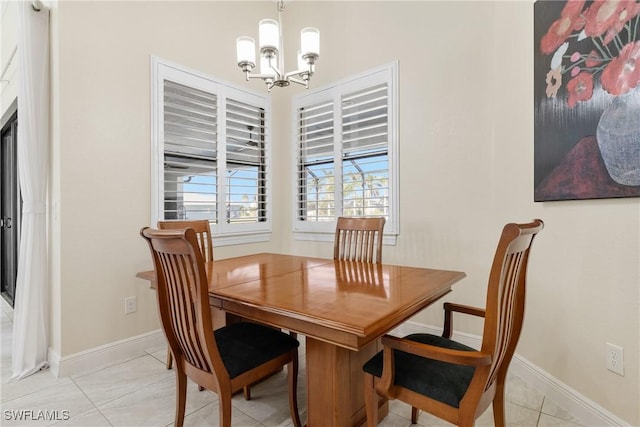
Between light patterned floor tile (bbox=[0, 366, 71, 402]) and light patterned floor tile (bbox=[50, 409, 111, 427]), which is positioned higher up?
light patterned floor tile (bbox=[0, 366, 71, 402])

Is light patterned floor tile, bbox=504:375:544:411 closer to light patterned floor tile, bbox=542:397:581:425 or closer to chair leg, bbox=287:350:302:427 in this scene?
light patterned floor tile, bbox=542:397:581:425

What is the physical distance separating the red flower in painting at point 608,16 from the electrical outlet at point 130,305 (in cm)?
356

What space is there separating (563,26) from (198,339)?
2.61 meters

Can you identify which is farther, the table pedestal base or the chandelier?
the chandelier

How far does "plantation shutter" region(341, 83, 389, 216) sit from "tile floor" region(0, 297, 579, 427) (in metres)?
1.66

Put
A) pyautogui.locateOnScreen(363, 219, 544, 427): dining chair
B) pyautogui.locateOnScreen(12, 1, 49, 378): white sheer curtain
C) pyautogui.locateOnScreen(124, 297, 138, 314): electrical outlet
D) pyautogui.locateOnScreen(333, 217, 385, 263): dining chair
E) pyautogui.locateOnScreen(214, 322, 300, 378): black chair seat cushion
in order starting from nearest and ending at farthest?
pyautogui.locateOnScreen(363, 219, 544, 427): dining chair → pyautogui.locateOnScreen(214, 322, 300, 378): black chair seat cushion → pyautogui.locateOnScreen(12, 1, 49, 378): white sheer curtain → pyautogui.locateOnScreen(333, 217, 385, 263): dining chair → pyautogui.locateOnScreen(124, 297, 138, 314): electrical outlet

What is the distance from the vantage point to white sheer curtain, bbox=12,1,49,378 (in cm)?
227

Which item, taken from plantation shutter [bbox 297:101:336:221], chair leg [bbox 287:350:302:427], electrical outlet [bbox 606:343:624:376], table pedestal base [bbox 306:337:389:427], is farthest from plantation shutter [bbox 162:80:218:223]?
electrical outlet [bbox 606:343:624:376]

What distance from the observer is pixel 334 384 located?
4.87 feet

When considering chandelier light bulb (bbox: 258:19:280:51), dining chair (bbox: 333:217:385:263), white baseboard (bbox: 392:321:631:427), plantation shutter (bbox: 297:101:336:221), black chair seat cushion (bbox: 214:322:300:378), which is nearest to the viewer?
black chair seat cushion (bbox: 214:322:300:378)

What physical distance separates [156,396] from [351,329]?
1.70 metres

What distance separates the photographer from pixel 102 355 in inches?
97.4

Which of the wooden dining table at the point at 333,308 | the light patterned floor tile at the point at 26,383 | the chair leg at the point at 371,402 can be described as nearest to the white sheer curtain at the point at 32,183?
the light patterned floor tile at the point at 26,383

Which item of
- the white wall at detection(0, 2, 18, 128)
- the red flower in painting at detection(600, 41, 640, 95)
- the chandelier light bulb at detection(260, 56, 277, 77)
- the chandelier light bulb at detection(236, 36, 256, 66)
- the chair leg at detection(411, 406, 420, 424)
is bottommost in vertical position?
the chair leg at detection(411, 406, 420, 424)
